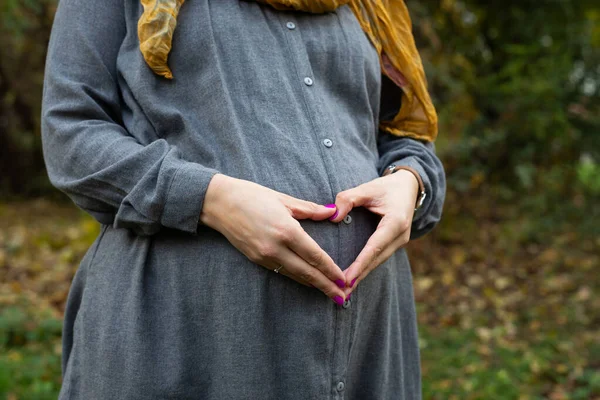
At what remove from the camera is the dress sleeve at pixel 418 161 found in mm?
1490

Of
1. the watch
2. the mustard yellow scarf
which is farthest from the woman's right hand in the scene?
the mustard yellow scarf

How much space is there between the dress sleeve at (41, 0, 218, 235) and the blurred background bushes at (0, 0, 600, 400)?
2663 millimetres

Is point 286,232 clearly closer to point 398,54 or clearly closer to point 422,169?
point 422,169

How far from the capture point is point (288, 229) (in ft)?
3.72

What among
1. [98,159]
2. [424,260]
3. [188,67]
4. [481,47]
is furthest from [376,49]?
[481,47]

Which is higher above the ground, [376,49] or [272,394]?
[376,49]

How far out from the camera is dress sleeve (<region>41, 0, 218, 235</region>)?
120 cm

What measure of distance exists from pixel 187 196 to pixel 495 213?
530 centimetres

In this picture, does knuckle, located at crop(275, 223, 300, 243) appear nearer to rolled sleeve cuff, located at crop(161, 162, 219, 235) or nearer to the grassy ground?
rolled sleeve cuff, located at crop(161, 162, 219, 235)

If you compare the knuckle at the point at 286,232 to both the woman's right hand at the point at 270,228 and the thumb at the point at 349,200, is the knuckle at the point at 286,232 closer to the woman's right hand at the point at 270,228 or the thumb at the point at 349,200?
the woman's right hand at the point at 270,228

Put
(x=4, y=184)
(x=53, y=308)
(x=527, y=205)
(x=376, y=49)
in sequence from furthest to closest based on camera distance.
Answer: (x=4, y=184), (x=527, y=205), (x=53, y=308), (x=376, y=49)

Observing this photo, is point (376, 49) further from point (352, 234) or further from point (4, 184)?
point (4, 184)

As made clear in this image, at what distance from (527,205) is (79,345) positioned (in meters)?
5.18

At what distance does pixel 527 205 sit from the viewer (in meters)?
5.86
